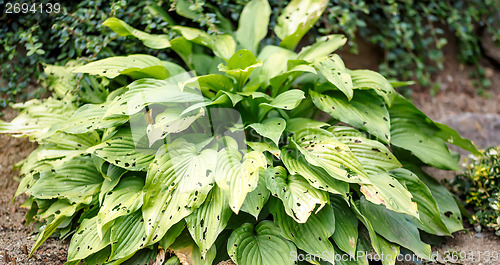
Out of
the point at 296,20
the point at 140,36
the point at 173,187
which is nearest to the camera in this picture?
the point at 173,187

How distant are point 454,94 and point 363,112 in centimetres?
216

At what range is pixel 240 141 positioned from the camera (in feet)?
7.59

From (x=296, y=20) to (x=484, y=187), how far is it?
1664mm

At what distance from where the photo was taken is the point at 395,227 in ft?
7.34

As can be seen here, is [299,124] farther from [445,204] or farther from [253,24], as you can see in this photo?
[445,204]

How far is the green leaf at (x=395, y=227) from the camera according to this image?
2176 millimetres

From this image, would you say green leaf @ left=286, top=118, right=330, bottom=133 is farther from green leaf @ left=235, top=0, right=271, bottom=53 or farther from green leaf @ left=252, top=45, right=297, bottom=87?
green leaf @ left=235, top=0, right=271, bottom=53

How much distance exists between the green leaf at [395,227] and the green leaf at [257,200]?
604 mm

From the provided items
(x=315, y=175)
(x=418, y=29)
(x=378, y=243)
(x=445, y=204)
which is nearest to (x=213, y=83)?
(x=315, y=175)

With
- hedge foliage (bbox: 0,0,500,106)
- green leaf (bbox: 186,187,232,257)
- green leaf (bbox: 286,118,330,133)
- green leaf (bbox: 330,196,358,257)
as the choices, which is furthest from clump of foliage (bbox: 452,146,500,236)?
green leaf (bbox: 186,187,232,257)

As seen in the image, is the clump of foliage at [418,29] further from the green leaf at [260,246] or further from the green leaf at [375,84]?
the green leaf at [260,246]

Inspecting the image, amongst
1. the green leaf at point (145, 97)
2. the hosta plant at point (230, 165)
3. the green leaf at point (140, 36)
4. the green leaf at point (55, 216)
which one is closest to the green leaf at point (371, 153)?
the hosta plant at point (230, 165)

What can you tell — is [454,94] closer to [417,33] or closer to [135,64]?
[417,33]

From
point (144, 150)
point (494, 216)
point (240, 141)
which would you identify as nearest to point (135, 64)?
point (144, 150)
